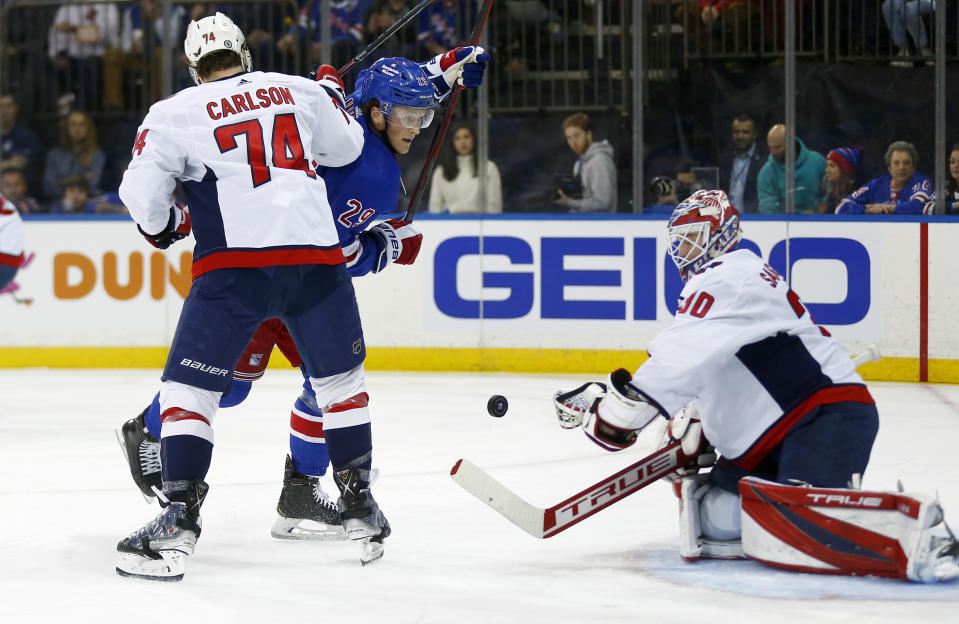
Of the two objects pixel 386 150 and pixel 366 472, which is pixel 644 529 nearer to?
pixel 366 472

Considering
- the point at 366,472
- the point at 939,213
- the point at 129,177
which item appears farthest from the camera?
the point at 939,213

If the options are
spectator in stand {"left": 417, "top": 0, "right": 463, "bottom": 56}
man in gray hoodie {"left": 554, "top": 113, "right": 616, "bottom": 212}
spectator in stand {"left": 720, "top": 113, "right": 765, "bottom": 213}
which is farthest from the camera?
spectator in stand {"left": 417, "top": 0, "right": 463, "bottom": 56}

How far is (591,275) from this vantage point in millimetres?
7367

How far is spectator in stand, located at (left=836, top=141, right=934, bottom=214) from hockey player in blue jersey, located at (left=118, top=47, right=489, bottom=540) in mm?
4117

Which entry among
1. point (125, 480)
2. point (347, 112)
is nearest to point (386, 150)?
point (347, 112)

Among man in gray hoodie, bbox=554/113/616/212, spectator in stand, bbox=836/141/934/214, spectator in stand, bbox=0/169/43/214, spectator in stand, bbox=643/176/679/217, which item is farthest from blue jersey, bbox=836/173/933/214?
spectator in stand, bbox=0/169/43/214

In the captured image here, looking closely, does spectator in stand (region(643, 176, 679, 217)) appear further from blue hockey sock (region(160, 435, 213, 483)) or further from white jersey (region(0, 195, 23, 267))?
blue hockey sock (region(160, 435, 213, 483))

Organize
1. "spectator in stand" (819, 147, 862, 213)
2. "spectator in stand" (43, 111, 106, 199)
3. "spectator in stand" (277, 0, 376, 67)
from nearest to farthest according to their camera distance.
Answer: "spectator in stand" (819, 147, 862, 213) < "spectator in stand" (277, 0, 376, 67) < "spectator in stand" (43, 111, 106, 199)

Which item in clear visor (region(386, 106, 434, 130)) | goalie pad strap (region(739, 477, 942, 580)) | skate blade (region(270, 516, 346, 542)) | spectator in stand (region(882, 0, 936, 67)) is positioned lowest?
skate blade (region(270, 516, 346, 542))

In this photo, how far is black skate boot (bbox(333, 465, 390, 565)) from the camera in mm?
3105

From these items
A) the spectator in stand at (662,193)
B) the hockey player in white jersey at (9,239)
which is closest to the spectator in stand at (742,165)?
the spectator in stand at (662,193)

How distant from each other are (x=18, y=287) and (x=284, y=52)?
2019 millimetres

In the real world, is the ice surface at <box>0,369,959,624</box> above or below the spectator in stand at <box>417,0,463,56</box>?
below

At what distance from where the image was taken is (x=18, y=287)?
7.92 meters
